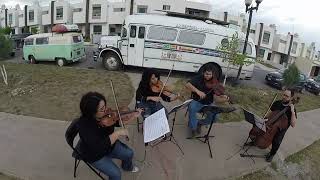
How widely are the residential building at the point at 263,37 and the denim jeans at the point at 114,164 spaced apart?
48.3m

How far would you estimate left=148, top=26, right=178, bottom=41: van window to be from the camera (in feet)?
42.0

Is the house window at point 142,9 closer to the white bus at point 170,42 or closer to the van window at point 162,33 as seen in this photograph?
the white bus at point 170,42

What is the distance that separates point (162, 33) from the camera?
1284 centimetres

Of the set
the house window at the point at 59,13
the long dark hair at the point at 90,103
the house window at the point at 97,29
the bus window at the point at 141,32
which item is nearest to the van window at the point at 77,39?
the bus window at the point at 141,32

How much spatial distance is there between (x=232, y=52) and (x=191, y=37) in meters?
1.79

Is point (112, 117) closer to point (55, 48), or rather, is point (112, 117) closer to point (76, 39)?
point (55, 48)

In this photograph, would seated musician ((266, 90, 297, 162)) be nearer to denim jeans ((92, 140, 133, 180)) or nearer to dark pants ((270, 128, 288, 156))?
dark pants ((270, 128, 288, 156))

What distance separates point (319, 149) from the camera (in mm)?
7203

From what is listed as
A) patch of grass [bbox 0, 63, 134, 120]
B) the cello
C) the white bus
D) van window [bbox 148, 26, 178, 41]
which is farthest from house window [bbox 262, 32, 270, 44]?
the cello

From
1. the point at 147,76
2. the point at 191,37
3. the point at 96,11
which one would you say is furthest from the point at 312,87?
the point at 96,11

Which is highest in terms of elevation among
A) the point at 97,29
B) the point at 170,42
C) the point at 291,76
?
the point at 170,42

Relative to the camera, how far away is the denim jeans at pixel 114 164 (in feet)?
13.4

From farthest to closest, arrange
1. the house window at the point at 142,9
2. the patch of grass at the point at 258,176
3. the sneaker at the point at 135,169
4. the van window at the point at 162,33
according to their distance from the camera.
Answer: the house window at the point at 142,9
the van window at the point at 162,33
the patch of grass at the point at 258,176
the sneaker at the point at 135,169

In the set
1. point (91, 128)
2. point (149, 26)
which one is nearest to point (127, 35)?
point (149, 26)
